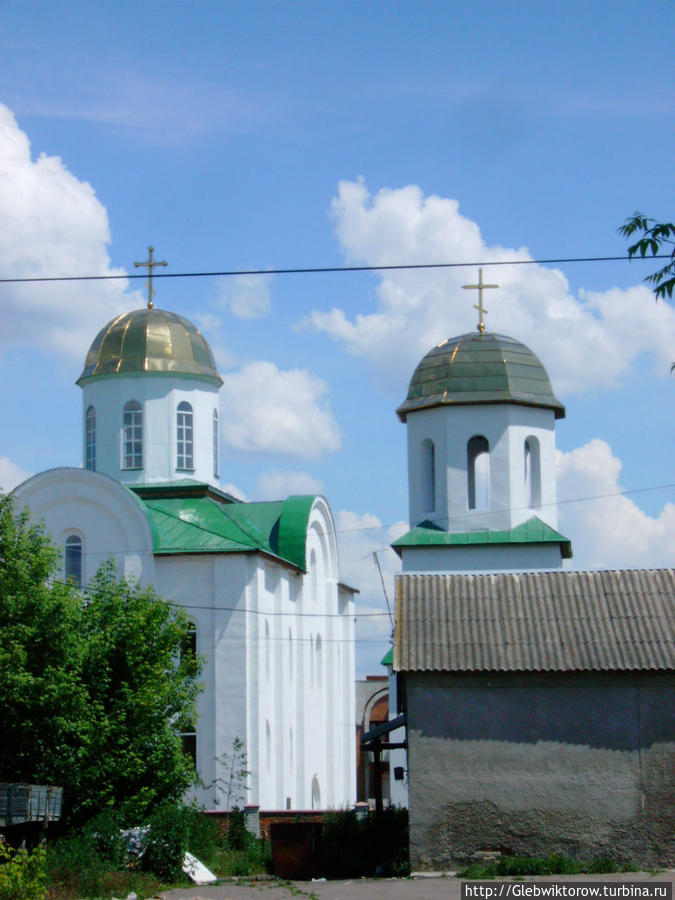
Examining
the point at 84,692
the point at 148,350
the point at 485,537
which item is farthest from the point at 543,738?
the point at 148,350

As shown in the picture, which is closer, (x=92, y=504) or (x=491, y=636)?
(x=491, y=636)

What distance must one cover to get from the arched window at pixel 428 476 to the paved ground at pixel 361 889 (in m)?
12.9

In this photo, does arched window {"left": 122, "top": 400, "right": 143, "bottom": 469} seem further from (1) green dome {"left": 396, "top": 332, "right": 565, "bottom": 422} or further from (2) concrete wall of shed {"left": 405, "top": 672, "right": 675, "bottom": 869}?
(2) concrete wall of shed {"left": 405, "top": 672, "right": 675, "bottom": 869}

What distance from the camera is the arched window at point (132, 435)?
3266cm

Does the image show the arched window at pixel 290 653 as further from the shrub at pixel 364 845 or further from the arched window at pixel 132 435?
the shrub at pixel 364 845

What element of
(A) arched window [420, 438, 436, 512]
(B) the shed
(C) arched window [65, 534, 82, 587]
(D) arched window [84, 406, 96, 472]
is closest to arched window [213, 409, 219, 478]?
(D) arched window [84, 406, 96, 472]

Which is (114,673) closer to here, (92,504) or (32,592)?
(32,592)

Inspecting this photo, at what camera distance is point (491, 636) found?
19078 mm

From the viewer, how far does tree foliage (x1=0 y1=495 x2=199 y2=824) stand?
2061 centimetres

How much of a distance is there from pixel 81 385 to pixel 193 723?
41.9ft

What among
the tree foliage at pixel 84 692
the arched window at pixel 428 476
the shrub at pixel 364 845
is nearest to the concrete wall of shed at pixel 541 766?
the shrub at pixel 364 845

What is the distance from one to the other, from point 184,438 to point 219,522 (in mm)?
3395

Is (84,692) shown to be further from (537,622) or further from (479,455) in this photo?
(479,455)

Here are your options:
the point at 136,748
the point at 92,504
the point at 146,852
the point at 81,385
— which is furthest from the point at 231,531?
the point at 146,852
